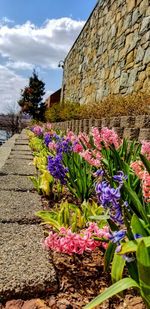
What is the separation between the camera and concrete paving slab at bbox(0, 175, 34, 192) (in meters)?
3.05

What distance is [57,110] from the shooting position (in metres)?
13.4

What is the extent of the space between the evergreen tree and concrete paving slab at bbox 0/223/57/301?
100.0ft

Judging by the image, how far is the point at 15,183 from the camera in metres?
3.25

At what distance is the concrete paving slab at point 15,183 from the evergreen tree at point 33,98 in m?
28.8

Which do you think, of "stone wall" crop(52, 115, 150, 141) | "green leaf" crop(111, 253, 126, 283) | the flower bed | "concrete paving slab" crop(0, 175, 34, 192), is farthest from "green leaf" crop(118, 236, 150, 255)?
"stone wall" crop(52, 115, 150, 141)

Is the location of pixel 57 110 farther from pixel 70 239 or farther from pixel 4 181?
pixel 70 239

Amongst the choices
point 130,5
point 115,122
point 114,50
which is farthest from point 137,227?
point 114,50

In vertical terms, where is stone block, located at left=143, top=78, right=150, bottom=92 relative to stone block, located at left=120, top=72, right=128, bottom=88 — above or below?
below

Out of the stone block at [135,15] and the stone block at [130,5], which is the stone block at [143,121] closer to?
the stone block at [135,15]

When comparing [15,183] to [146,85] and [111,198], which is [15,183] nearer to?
[111,198]

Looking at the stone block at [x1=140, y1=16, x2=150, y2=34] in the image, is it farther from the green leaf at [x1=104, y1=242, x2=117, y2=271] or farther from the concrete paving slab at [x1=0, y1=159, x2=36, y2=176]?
the green leaf at [x1=104, y1=242, x2=117, y2=271]

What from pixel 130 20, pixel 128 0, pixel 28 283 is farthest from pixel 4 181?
pixel 128 0

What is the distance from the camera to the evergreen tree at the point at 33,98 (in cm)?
3253

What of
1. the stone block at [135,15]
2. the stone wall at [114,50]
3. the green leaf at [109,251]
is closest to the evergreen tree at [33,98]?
the stone wall at [114,50]
